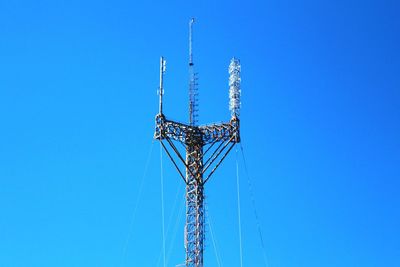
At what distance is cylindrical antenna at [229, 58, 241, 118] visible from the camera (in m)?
82.4

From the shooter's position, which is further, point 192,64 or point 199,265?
point 192,64

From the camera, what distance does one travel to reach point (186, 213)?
80438 millimetres

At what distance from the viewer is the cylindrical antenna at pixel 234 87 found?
3243 inches

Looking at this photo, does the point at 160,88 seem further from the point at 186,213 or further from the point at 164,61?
the point at 186,213

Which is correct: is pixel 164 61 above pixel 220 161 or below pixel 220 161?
above

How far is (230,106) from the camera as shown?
82.6 meters

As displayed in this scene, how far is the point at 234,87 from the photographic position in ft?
273

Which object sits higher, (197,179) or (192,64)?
(192,64)

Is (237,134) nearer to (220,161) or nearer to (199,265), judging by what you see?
(220,161)

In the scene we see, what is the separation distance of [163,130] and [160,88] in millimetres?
4437

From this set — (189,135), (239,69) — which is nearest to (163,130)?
(189,135)

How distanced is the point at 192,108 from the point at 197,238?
37.0 ft

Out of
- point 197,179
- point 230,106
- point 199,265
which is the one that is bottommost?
point 199,265

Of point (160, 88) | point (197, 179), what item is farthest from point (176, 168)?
point (160, 88)
